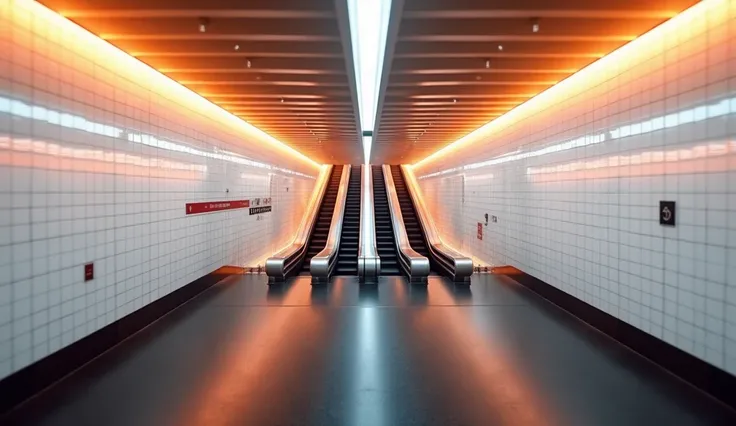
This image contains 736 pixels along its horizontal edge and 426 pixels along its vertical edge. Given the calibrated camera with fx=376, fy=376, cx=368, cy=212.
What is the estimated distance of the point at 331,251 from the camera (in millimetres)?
7344

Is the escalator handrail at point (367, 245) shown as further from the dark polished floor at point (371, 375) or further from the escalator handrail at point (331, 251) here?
the dark polished floor at point (371, 375)

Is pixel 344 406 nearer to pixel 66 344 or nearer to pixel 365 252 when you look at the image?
pixel 66 344

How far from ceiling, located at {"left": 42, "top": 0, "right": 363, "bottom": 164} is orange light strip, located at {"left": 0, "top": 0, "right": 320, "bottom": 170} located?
4.2 inches

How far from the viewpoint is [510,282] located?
6.23 m

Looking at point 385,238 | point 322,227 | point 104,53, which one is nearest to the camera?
point 104,53

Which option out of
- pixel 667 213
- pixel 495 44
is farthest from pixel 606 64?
pixel 667 213

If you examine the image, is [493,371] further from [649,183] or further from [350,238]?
[350,238]

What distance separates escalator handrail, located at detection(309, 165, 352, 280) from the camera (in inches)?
245

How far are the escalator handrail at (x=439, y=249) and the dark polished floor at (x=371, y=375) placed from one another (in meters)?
1.41

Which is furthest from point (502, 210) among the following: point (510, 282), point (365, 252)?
point (365, 252)

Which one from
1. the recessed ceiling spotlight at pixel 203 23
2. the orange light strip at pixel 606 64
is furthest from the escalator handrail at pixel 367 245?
the recessed ceiling spotlight at pixel 203 23

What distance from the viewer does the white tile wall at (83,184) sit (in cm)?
268

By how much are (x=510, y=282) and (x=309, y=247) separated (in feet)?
16.4

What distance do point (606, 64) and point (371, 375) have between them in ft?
13.1
